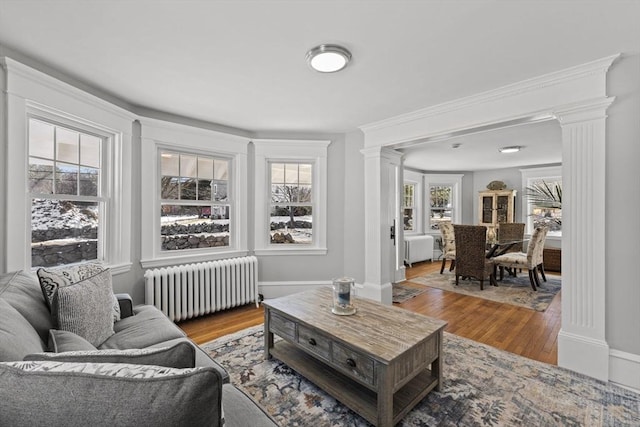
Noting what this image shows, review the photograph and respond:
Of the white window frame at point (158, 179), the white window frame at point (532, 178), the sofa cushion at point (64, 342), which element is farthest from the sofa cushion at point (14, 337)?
the white window frame at point (532, 178)

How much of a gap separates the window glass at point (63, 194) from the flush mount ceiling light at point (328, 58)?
2222mm

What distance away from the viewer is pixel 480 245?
4.45 meters

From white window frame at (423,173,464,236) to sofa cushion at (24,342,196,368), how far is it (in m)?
7.13

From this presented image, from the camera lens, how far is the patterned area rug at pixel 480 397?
171 cm

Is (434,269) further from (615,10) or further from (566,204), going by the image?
(615,10)

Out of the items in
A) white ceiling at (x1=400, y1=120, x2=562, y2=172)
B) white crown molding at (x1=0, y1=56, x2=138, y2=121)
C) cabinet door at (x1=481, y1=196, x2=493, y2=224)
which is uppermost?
white ceiling at (x1=400, y1=120, x2=562, y2=172)

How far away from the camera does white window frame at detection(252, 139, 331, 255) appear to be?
388 centimetres

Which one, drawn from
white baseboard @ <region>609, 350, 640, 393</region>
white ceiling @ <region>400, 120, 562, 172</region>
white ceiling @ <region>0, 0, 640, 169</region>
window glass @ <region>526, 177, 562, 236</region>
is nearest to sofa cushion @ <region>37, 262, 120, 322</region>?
white ceiling @ <region>0, 0, 640, 169</region>

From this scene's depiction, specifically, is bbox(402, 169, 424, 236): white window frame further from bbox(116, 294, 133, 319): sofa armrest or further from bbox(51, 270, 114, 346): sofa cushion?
bbox(51, 270, 114, 346): sofa cushion

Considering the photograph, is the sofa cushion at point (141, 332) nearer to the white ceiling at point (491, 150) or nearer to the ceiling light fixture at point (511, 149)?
the white ceiling at point (491, 150)

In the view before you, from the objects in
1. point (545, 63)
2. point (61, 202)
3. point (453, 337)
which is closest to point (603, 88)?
point (545, 63)

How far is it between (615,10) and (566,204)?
1296 millimetres

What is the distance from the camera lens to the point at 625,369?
2037 mm

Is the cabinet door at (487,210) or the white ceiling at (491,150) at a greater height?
the white ceiling at (491,150)
